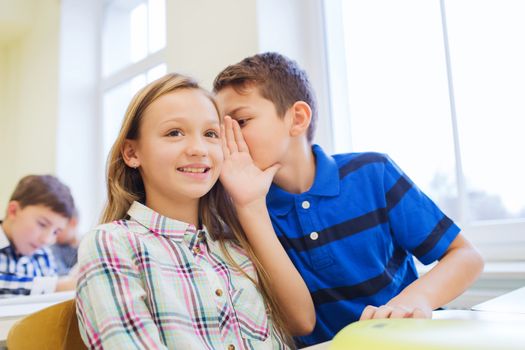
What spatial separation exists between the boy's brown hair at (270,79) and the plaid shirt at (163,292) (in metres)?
0.36

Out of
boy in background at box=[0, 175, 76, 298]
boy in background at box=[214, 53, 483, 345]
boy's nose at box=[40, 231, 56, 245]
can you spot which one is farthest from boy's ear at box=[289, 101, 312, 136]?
boy's nose at box=[40, 231, 56, 245]

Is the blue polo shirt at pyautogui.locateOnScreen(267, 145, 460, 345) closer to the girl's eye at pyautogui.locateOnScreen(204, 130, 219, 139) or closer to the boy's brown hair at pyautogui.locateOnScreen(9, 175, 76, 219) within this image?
the girl's eye at pyautogui.locateOnScreen(204, 130, 219, 139)

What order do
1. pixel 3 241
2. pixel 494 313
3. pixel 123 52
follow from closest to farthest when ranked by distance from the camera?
pixel 494 313
pixel 3 241
pixel 123 52

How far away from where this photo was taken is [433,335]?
1.55ft

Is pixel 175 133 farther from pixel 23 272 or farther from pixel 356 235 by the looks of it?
pixel 23 272

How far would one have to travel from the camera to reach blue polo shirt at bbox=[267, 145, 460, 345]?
103 cm

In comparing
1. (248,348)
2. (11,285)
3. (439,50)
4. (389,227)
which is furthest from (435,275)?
(11,285)

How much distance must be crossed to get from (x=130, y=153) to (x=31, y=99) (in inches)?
130

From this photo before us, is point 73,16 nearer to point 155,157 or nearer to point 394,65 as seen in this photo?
point 394,65

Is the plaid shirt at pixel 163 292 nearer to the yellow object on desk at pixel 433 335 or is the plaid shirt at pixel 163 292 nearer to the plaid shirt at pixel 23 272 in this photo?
the yellow object on desk at pixel 433 335

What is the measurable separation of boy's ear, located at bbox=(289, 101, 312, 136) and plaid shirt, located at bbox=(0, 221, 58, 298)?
60.3 inches

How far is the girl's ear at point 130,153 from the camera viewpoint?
95 cm

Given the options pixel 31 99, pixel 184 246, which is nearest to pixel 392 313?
pixel 184 246

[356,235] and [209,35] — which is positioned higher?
[209,35]
